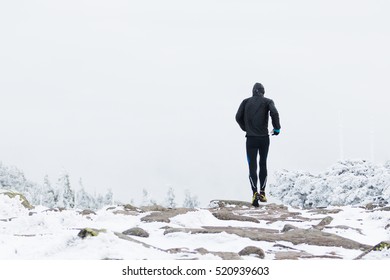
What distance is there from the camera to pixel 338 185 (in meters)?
32.1

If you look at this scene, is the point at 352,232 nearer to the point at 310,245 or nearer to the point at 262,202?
the point at 310,245

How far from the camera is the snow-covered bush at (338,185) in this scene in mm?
30344

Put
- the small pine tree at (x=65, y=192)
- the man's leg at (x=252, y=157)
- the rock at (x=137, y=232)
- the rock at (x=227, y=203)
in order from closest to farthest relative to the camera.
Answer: the rock at (x=137, y=232)
the man's leg at (x=252, y=157)
the rock at (x=227, y=203)
the small pine tree at (x=65, y=192)

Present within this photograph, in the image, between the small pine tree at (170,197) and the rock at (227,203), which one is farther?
the small pine tree at (170,197)

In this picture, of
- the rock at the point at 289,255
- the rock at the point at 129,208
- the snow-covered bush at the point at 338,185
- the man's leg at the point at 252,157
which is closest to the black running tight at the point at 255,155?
the man's leg at the point at 252,157

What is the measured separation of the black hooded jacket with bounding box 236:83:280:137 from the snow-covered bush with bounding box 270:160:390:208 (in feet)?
49.5

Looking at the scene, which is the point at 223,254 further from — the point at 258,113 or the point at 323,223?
the point at 258,113

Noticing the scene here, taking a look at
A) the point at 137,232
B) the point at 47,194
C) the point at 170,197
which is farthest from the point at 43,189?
the point at 137,232

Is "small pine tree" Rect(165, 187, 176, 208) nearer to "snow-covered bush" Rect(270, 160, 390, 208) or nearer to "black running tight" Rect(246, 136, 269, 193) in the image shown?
"snow-covered bush" Rect(270, 160, 390, 208)

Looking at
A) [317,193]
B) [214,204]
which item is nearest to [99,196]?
[317,193]

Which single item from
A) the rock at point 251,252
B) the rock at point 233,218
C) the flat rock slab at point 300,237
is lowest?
the rock at point 233,218

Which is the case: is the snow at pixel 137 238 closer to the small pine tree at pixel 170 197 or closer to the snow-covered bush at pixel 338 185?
the snow-covered bush at pixel 338 185

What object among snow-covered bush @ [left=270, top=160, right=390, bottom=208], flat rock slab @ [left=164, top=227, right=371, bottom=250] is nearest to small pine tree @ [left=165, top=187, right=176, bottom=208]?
snow-covered bush @ [left=270, top=160, right=390, bottom=208]

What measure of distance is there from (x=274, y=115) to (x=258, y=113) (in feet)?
1.34
